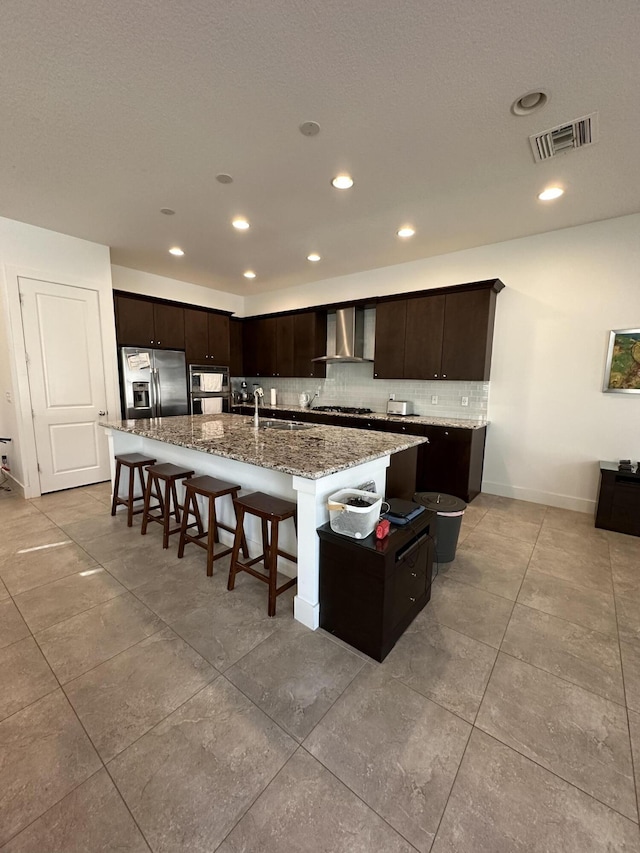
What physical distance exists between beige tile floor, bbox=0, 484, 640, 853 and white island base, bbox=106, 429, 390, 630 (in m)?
0.24

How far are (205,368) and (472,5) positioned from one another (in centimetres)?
492

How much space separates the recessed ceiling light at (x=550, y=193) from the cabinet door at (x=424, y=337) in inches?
51.8

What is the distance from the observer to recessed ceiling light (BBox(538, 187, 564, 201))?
8.85ft

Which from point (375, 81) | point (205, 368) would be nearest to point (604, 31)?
point (375, 81)

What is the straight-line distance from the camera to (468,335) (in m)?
3.89

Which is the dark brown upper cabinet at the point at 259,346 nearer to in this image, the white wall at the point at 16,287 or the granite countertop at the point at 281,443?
the white wall at the point at 16,287

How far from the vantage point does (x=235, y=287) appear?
19.7 feet

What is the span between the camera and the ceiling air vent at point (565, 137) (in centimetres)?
199

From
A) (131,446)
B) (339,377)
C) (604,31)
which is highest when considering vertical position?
(604,31)

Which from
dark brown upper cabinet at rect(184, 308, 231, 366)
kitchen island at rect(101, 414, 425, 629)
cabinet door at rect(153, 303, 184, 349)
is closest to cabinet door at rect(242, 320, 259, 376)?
dark brown upper cabinet at rect(184, 308, 231, 366)

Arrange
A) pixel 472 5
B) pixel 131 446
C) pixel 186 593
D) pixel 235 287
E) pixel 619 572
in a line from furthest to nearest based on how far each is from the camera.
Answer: pixel 235 287 → pixel 131 446 → pixel 619 572 → pixel 186 593 → pixel 472 5

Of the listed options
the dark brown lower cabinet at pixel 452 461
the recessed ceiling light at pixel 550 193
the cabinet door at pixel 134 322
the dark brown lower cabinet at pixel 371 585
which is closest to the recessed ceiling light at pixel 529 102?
the recessed ceiling light at pixel 550 193

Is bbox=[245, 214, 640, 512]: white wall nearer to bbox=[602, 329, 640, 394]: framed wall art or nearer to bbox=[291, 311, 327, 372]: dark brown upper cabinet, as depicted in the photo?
bbox=[602, 329, 640, 394]: framed wall art

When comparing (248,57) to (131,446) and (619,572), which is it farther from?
(619,572)
